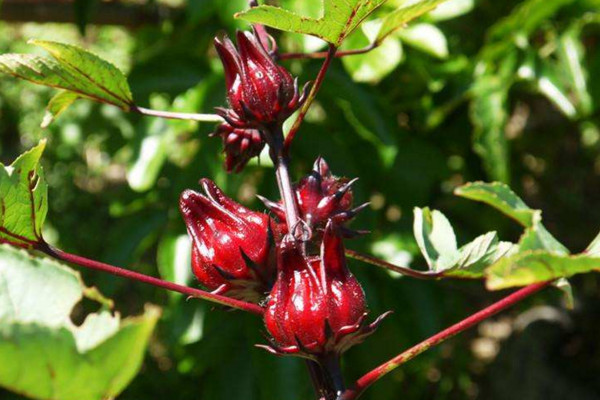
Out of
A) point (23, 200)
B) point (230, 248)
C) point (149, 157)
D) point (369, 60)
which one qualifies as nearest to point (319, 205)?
point (230, 248)

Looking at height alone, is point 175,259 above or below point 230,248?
below

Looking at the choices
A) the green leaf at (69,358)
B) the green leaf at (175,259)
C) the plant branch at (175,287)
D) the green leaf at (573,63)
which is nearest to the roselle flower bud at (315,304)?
the plant branch at (175,287)

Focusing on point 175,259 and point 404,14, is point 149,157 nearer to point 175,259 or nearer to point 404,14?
point 175,259

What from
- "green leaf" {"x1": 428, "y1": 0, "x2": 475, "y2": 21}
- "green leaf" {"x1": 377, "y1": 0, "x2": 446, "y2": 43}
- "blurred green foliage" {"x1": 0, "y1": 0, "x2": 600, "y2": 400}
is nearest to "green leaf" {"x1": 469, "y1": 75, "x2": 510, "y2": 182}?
"blurred green foliage" {"x1": 0, "y1": 0, "x2": 600, "y2": 400}

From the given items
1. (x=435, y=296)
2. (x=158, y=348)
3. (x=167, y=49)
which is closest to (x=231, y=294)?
(x=435, y=296)

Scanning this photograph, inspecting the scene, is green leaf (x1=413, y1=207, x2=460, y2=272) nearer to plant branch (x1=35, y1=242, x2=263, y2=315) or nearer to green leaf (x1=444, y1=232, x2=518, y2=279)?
green leaf (x1=444, y1=232, x2=518, y2=279)

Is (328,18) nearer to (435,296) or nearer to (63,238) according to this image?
(435,296)

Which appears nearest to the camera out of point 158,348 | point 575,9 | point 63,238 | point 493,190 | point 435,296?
point 493,190
